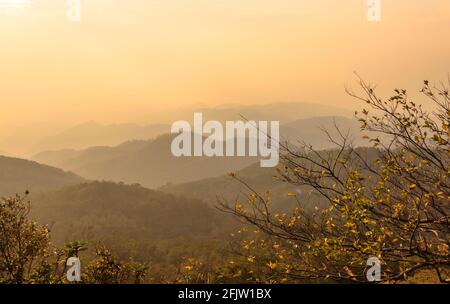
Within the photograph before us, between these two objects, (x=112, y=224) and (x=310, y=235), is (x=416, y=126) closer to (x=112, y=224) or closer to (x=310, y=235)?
(x=310, y=235)

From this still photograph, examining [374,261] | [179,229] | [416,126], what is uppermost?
[179,229]

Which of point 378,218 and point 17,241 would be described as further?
point 17,241

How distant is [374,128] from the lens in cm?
1065

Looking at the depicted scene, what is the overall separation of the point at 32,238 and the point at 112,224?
571ft

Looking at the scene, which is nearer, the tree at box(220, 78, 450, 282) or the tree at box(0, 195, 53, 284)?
the tree at box(220, 78, 450, 282)

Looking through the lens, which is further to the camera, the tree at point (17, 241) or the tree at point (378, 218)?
the tree at point (17, 241)

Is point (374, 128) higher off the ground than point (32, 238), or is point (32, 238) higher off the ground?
point (374, 128)

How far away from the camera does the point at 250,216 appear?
10570mm
